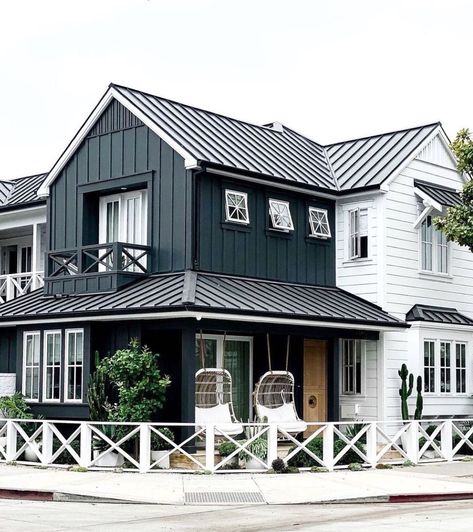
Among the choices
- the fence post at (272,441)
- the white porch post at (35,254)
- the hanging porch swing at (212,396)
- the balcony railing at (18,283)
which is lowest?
the fence post at (272,441)

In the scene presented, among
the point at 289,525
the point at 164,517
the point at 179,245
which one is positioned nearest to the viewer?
the point at 289,525

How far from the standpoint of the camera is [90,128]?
76.8ft

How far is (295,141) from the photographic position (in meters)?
26.2

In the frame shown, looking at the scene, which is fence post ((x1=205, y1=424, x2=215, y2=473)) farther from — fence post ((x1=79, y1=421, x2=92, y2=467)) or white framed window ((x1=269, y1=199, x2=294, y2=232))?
white framed window ((x1=269, y1=199, x2=294, y2=232))

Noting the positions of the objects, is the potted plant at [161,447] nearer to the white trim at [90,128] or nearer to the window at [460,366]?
the white trim at [90,128]

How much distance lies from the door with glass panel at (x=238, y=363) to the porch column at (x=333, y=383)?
5.35ft

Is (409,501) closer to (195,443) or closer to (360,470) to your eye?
(360,470)

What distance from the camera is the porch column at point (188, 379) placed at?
63.5ft

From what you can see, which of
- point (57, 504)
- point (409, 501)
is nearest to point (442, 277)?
point (409, 501)

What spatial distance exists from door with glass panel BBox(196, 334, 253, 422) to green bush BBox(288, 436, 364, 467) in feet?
6.94

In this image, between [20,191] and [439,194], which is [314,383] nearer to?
[439,194]

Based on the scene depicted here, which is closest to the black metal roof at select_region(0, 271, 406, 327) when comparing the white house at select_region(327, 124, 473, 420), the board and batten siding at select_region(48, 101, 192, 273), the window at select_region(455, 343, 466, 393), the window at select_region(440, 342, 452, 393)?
the board and batten siding at select_region(48, 101, 192, 273)

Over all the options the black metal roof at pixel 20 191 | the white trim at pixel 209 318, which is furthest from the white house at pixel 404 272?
the black metal roof at pixel 20 191

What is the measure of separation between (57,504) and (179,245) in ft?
23.7
